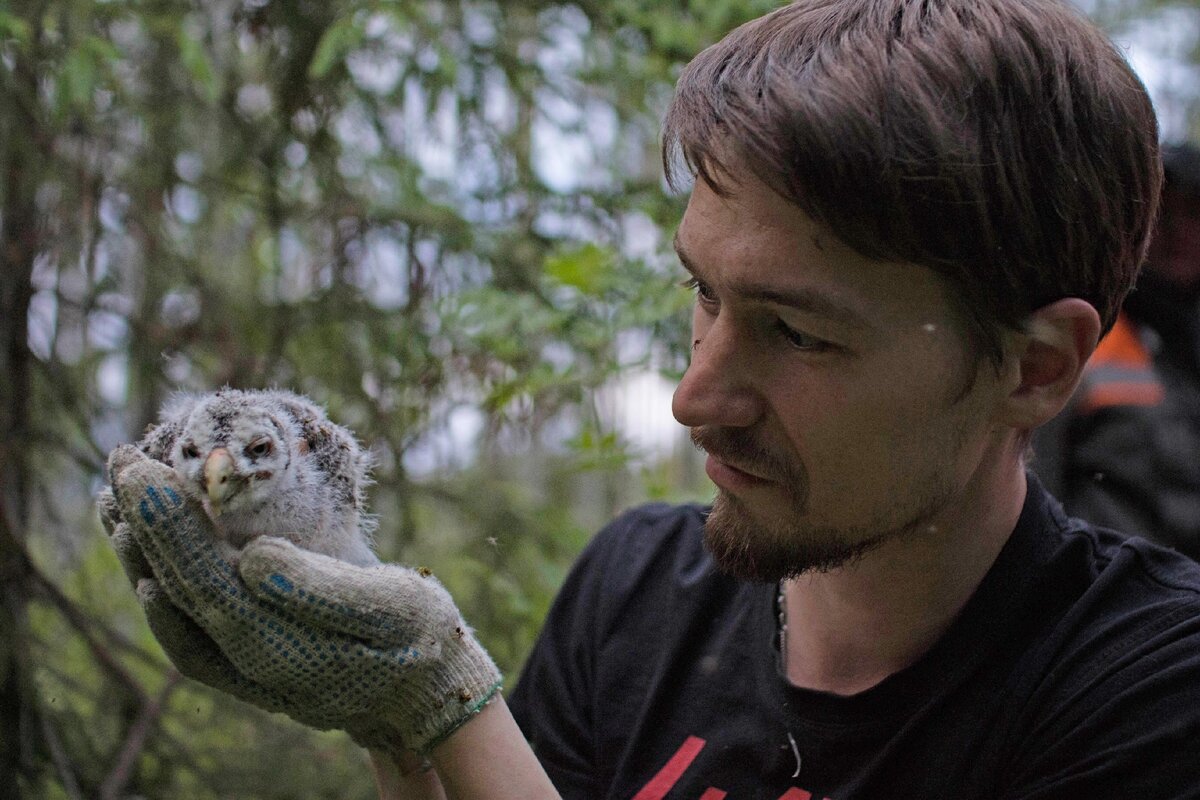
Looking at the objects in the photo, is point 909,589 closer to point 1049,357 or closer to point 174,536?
point 1049,357

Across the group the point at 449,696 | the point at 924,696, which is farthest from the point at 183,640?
the point at 924,696

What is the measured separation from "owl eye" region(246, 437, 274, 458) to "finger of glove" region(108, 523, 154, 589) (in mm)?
219

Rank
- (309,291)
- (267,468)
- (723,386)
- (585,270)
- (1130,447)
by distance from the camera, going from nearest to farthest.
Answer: (723,386)
(267,468)
(585,270)
(309,291)
(1130,447)

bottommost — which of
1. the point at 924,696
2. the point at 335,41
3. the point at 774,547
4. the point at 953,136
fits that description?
the point at 924,696

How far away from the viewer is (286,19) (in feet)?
10.6

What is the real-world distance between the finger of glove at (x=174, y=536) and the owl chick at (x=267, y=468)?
0.19 feet

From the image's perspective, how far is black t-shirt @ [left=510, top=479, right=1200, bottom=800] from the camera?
160cm

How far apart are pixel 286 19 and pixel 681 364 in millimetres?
1566

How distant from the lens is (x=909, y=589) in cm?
185

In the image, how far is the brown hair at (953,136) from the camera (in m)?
1.57

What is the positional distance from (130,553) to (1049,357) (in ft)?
4.97

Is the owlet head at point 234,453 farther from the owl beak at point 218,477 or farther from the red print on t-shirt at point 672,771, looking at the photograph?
the red print on t-shirt at point 672,771

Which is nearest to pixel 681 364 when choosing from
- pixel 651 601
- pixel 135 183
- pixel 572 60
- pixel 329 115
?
pixel 651 601

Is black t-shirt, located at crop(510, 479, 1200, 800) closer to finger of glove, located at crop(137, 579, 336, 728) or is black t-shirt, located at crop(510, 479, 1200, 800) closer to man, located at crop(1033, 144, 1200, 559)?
finger of glove, located at crop(137, 579, 336, 728)
